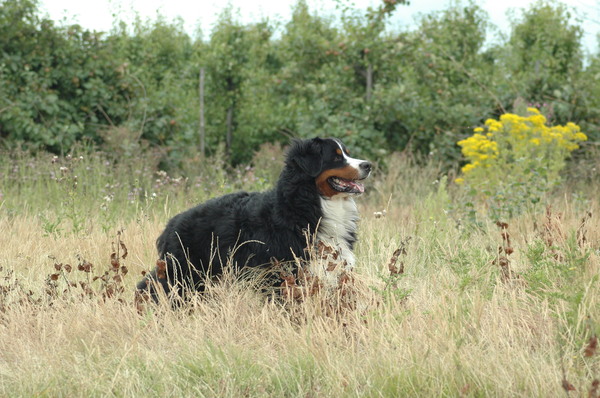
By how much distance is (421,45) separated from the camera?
12648 millimetres

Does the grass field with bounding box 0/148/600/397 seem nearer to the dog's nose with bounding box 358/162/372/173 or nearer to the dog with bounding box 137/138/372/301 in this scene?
the dog with bounding box 137/138/372/301

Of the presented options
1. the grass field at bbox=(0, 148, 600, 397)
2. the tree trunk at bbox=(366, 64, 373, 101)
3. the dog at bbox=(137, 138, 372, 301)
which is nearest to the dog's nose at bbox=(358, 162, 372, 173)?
the dog at bbox=(137, 138, 372, 301)

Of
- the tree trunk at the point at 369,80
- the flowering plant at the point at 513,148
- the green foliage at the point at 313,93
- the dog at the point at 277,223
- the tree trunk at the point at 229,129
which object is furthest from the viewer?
the tree trunk at the point at 229,129

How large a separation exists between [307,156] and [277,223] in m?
0.50

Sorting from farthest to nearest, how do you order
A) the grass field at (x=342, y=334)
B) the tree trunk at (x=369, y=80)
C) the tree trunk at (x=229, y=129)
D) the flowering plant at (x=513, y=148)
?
1. the tree trunk at (x=229, y=129)
2. the tree trunk at (x=369, y=80)
3. the flowering plant at (x=513, y=148)
4. the grass field at (x=342, y=334)

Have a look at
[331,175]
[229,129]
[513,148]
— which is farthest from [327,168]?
[229,129]

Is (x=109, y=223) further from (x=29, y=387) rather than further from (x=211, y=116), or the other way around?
(x=211, y=116)

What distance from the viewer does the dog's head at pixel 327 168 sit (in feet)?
15.4

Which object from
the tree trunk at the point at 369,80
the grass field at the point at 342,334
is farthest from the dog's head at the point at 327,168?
the tree trunk at the point at 369,80

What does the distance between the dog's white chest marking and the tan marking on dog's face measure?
71 mm

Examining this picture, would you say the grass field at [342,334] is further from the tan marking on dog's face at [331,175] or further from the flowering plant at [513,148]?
the flowering plant at [513,148]

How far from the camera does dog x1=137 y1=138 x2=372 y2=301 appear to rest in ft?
15.2

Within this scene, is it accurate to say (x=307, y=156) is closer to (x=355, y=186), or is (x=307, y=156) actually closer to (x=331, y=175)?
(x=331, y=175)

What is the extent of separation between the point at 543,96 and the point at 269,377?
1064 centimetres
